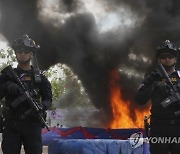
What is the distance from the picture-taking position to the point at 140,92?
18.7 feet

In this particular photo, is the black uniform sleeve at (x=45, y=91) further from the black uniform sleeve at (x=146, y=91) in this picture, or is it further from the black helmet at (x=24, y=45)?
the black uniform sleeve at (x=146, y=91)

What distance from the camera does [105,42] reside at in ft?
67.4

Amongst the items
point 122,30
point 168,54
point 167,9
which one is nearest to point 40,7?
point 122,30

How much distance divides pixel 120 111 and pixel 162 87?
1495cm

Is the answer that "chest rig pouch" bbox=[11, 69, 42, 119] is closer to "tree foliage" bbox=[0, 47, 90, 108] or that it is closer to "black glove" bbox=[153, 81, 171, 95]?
"black glove" bbox=[153, 81, 171, 95]

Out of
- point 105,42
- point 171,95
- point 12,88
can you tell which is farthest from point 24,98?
point 105,42

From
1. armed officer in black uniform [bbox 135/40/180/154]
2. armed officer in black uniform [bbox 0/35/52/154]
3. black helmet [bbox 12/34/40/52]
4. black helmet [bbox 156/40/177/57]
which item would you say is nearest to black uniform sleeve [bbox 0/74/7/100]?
armed officer in black uniform [bbox 0/35/52/154]

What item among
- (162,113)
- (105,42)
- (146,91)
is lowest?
(162,113)

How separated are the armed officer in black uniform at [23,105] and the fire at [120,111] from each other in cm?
1337

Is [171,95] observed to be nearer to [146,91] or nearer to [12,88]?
[146,91]

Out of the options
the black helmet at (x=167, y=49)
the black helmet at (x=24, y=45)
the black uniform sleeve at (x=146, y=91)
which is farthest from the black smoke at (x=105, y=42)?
the black uniform sleeve at (x=146, y=91)

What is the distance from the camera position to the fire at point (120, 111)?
19469 millimetres

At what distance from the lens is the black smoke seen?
19.6m

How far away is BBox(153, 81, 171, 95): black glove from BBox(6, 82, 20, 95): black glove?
159cm
